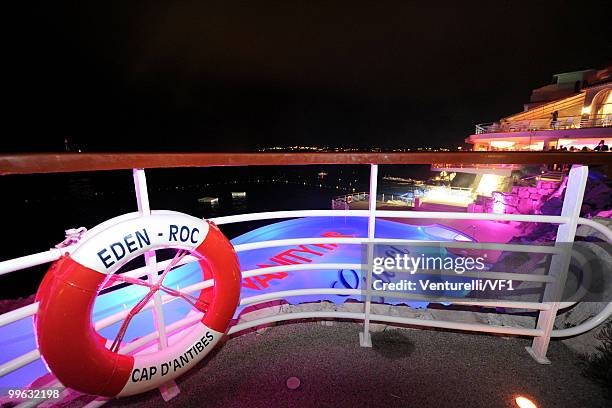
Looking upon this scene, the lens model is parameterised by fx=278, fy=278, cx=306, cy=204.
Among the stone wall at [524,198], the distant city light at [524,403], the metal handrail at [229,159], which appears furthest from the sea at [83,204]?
the distant city light at [524,403]

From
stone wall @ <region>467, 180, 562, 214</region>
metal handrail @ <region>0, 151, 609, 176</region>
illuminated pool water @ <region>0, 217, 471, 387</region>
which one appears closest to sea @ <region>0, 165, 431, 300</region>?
stone wall @ <region>467, 180, 562, 214</region>

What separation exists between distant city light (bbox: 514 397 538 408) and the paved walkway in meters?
0.02

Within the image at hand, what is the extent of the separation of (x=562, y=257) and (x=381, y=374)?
41.5 inches

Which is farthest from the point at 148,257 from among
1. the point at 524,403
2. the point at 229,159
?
the point at 524,403

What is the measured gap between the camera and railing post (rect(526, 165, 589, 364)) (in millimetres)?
1274

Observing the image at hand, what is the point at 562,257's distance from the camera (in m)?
1.35

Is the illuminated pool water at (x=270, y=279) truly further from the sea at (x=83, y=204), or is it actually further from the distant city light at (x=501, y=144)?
the sea at (x=83, y=204)

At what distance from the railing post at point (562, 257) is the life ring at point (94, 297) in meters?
1.55

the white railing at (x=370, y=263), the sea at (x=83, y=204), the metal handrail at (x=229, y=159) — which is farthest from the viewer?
the sea at (x=83, y=204)

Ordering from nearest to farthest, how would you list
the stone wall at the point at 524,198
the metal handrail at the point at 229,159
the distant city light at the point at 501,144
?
the metal handrail at the point at 229,159 < the stone wall at the point at 524,198 < the distant city light at the point at 501,144

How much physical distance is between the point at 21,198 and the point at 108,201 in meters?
17.6

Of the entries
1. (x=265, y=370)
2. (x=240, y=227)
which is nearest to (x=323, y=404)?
(x=265, y=370)

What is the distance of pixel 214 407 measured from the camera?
1216 millimetres

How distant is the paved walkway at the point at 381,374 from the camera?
4.10 ft
